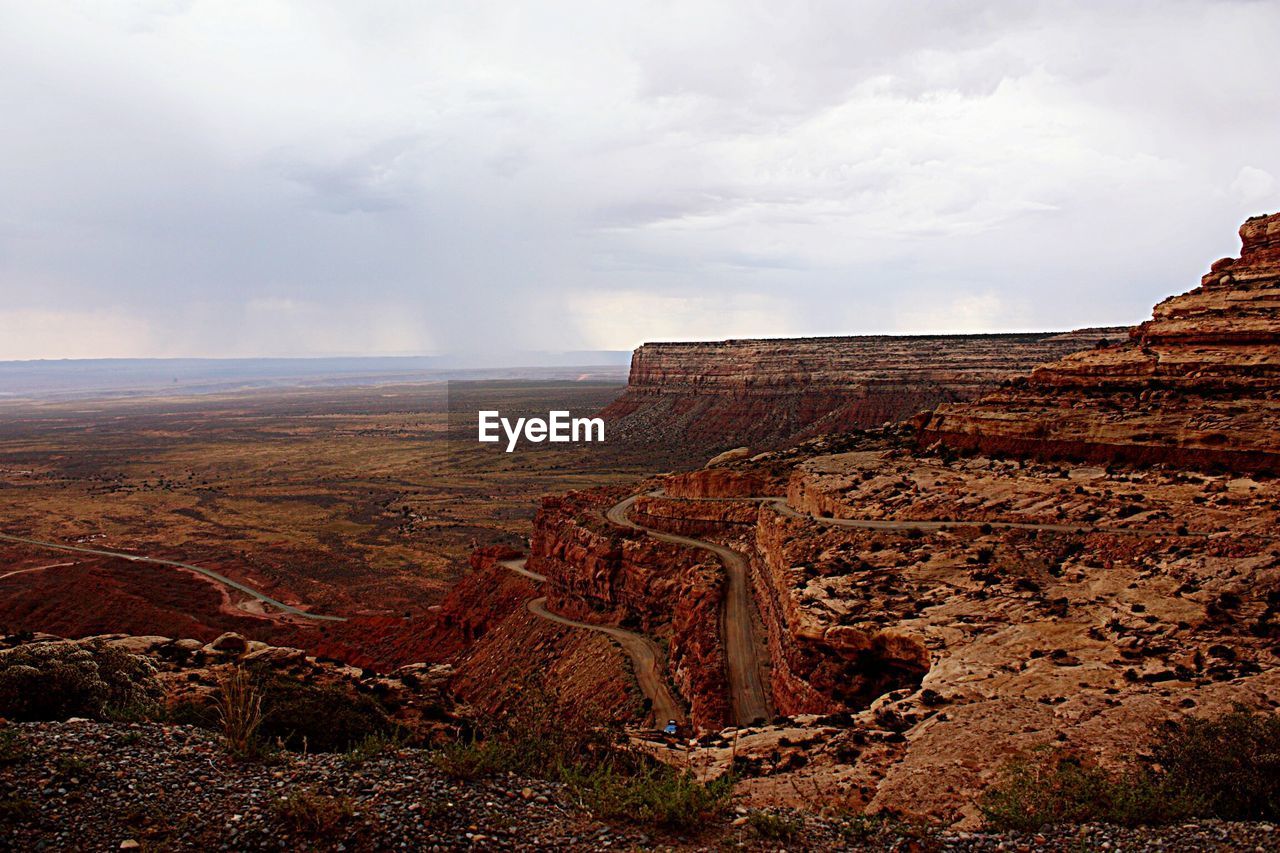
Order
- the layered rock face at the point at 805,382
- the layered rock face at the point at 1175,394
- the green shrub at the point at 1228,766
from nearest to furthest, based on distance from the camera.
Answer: the green shrub at the point at 1228,766 < the layered rock face at the point at 1175,394 < the layered rock face at the point at 805,382

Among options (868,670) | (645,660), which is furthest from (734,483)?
(868,670)

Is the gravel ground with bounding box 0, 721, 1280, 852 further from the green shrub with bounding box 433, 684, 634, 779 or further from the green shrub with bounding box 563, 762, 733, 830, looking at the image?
the green shrub with bounding box 433, 684, 634, 779

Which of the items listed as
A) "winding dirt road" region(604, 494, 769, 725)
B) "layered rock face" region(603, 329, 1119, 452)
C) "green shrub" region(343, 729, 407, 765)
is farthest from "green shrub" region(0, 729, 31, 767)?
"layered rock face" region(603, 329, 1119, 452)

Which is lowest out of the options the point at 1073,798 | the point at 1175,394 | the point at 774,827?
the point at 1073,798

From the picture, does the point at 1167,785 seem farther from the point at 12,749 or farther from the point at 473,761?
the point at 12,749

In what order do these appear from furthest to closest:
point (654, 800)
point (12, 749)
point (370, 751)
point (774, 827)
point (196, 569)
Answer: point (196, 569), point (370, 751), point (654, 800), point (774, 827), point (12, 749)

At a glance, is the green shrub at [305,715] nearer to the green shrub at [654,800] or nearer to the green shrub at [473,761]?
the green shrub at [473,761]

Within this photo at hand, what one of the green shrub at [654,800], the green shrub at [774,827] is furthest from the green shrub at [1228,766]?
the green shrub at [654,800]
